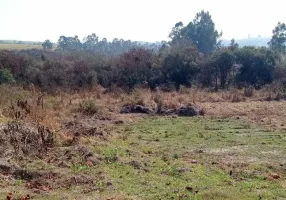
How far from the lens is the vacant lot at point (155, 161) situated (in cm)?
931

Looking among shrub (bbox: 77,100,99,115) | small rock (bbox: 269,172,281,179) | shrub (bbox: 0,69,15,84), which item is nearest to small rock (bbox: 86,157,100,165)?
small rock (bbox: 269,172,281,179)

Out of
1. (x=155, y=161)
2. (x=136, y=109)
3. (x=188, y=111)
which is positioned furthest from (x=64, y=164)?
(x=136, y=109)

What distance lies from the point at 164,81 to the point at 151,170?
26.9 metres

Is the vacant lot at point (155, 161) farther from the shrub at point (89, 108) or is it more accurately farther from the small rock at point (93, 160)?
the shrub at point (89, 108)

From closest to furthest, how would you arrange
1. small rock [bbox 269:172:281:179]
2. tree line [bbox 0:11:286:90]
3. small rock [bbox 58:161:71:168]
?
small rock [bbox 58:161:71:168] < small rock [bbox 269:172:281:179] < tree line [bbox 0:11:286:90]

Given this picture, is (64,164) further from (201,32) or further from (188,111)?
(201,32)

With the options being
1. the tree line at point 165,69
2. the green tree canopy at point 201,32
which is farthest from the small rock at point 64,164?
the green tree canopy at point 201,32

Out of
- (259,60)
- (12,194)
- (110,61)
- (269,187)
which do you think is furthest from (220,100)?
(12,194)

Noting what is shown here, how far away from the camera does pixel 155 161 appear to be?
12352 millimetres

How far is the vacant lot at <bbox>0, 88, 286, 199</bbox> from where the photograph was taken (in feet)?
30.6

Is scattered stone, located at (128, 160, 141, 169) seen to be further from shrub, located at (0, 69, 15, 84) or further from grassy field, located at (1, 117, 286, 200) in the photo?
shrub, located at (0, 69, 15, 84)

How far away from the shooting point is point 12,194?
877cm

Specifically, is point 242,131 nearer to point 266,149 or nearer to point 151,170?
point 266,149

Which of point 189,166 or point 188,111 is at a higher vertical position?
point 189,166
